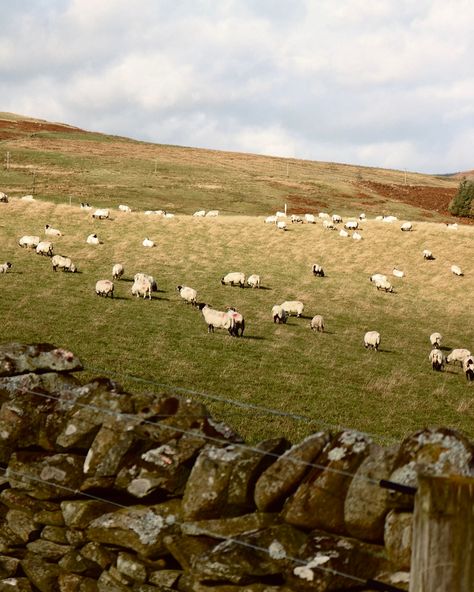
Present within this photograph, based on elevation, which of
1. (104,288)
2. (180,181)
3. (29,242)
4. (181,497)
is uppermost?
(180,181)

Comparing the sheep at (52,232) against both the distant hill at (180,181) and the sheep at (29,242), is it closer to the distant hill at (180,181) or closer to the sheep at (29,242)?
the sheep at (29,242)

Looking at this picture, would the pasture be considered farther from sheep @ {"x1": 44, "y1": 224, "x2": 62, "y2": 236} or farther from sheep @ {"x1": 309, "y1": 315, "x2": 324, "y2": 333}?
sheep @ {"x1": 44, "y1": 224, "x2": 62, "y2": 236}

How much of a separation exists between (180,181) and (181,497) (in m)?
97.3

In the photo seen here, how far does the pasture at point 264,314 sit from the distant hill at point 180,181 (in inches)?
823

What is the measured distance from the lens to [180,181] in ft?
333

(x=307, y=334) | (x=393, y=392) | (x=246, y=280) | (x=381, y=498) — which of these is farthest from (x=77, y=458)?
(x=246, y=280)

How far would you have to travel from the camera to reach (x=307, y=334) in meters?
31.8

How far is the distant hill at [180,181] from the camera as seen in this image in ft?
275

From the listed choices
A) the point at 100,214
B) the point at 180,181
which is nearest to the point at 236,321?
the point at 100,214

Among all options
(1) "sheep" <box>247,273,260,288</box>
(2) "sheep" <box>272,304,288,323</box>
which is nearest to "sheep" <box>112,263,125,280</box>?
(1) "sheep" <box>247,273,260,288</box>

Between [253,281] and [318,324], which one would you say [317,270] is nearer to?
[253,281]

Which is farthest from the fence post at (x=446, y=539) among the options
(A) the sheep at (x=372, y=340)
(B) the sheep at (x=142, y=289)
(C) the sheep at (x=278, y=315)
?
(B) the sheep at (x=142, y=289)

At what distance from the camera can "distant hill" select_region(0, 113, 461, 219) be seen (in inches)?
3297

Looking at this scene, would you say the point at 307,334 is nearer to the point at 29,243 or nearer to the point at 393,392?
the point at 393,392
